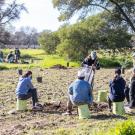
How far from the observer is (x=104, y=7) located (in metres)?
46.3

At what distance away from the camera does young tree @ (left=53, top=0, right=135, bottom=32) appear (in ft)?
148

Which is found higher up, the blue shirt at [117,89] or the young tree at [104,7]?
the young tree at [104,7]

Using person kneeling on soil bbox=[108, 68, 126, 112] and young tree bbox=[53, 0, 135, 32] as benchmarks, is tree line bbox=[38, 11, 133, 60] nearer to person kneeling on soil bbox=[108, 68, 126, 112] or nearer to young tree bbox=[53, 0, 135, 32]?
young tree bbox=[53, 0, 135, 32]

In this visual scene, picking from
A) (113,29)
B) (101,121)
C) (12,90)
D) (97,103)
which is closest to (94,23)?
(113,29)

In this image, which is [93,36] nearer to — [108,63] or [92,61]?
[108,63]

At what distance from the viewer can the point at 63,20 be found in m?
46.5

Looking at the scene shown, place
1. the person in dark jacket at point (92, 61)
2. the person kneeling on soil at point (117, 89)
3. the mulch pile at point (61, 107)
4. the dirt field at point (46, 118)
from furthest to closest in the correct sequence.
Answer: the person in dark jacket at point (92, 61) < the mulch pile at point (61, 107) < the person kneeling on soil at point (117, 89) < the dirt field at point (46, 118)

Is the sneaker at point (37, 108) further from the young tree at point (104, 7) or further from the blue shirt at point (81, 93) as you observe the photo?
the young tree at point (104, 7)

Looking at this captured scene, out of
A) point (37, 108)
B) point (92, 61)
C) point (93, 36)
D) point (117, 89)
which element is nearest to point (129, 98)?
point (117, 89)

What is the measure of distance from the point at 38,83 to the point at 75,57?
61.8 ft

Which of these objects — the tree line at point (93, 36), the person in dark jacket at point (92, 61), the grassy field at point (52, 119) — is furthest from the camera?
the tree line at point (93, 36)

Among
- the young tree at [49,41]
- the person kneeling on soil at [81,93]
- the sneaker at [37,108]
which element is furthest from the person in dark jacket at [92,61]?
the young tree at [49,41]

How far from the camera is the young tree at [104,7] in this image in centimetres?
4506

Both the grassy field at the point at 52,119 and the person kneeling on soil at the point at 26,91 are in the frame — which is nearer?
the grassy field at the point at 52,119
